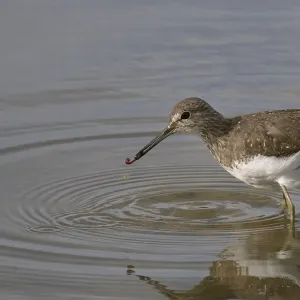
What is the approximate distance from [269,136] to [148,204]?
1.58 meters

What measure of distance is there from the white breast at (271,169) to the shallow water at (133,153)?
0.45 m

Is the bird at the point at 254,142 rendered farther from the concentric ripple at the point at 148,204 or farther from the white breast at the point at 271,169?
the concentric ripple at the point at 148,204

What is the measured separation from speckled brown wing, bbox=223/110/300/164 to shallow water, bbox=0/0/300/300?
72 cm

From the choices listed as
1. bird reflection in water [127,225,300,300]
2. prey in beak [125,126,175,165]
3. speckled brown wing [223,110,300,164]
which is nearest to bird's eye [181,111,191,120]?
prey in beak [125,126,175,165]

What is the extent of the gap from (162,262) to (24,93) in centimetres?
539

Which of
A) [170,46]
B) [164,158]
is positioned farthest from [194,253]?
[170,46]

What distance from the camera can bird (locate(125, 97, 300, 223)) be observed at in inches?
443

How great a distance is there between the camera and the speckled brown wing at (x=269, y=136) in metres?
11.3

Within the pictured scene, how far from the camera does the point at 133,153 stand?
13203 millimetres

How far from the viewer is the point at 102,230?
10922 mm

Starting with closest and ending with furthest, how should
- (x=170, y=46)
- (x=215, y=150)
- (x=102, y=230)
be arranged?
1. (x=102, y=230)
2. (x=215, y=150)
3. (x=170, y=46)

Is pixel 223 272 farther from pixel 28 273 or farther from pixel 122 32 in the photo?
pixel 122 32

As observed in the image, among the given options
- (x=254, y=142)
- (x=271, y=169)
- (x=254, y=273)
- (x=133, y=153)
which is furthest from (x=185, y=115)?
(x=254, y=273)

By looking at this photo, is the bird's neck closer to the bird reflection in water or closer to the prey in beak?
the prey in beak
